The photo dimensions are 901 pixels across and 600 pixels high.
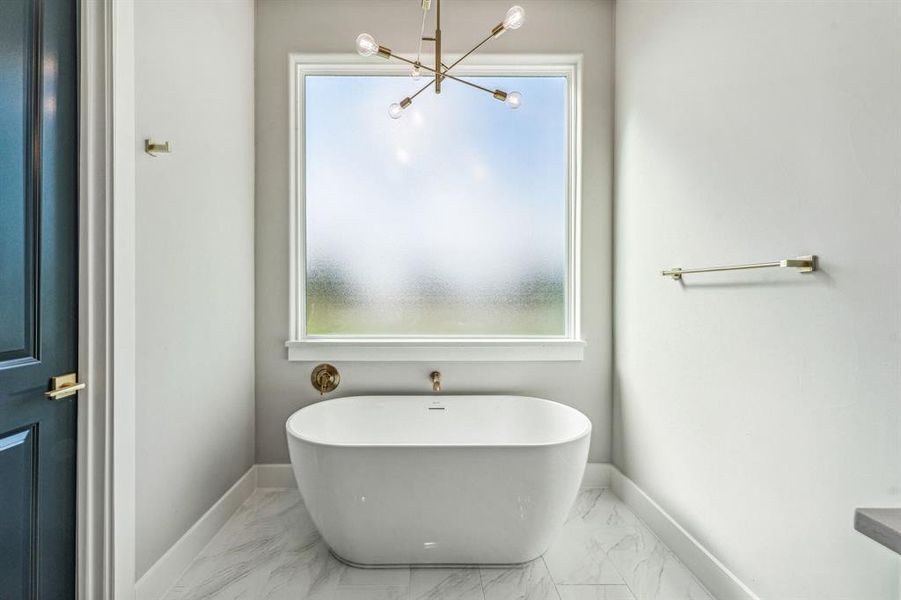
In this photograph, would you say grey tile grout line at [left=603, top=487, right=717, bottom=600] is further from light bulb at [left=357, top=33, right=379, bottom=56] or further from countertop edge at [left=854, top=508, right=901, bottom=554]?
light bulb at [left=357, top=33, right=379, bottom=56]

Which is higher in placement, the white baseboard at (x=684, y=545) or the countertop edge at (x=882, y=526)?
the countertop edge at (x=882, y=526)

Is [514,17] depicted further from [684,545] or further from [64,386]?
[684,545]

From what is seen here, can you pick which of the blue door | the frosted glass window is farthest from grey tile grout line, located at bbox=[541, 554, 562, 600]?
the blue door

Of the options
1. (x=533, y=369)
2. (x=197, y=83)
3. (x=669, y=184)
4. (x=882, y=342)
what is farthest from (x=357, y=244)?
(x=882, y=342)

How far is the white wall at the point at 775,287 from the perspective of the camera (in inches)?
41.2

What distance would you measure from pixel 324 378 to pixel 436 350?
601 millimetres

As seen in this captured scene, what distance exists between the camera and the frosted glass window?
8.11 feet

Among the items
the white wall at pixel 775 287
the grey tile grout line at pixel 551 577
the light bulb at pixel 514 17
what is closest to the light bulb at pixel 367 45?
the light bulb at pixel 514 17

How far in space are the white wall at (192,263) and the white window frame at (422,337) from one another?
22 cm

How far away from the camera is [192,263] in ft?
5.79

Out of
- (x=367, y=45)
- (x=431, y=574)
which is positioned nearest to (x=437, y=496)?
(x=431, y=574)

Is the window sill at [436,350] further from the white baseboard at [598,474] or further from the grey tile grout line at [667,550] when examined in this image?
the grey tile grout line at [667,550]

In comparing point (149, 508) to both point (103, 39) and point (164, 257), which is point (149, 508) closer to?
point (164, 257)

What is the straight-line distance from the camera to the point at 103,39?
50.5 inches
